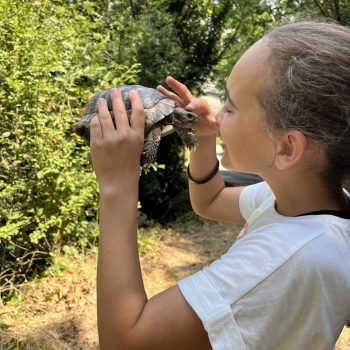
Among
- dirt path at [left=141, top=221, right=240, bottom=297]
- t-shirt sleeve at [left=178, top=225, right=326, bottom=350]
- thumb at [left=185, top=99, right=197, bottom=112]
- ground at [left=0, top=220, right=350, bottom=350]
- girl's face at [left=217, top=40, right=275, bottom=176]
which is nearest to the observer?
t-shirt sleeve at [left=178, top=225, right=326, bottom=350]

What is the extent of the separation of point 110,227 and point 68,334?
8.31ft

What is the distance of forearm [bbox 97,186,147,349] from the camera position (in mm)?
847

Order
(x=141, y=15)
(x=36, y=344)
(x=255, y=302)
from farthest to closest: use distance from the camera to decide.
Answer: (x=141, y=15), (x=36, y=344), (x=255, y=302)

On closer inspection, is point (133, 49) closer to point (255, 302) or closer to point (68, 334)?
point (68, 334)

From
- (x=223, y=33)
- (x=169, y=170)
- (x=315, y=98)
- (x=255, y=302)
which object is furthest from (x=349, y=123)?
(x=223, y=33)

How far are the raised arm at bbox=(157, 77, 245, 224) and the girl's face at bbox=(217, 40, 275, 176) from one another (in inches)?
18.6

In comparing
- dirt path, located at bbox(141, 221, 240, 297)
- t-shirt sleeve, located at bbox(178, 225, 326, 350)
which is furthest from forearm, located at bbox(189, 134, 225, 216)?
dirt path, located at bbox(141, 221, 240, 297)

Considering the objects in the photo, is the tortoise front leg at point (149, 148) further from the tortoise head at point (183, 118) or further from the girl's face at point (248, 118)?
the girl's face at point (248, 118)

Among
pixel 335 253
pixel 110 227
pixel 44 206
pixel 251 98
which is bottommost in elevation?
pixel 44 206

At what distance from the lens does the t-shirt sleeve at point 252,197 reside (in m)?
1.34

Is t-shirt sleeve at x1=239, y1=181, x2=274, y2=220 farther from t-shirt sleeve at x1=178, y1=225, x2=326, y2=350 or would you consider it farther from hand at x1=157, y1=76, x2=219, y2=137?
t-shirt sleeve at x1=178, y1=225, x2=326, y2=350

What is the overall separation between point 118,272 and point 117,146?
30 cm

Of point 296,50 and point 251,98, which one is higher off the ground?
point 296,50

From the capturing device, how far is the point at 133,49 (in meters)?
5.14
